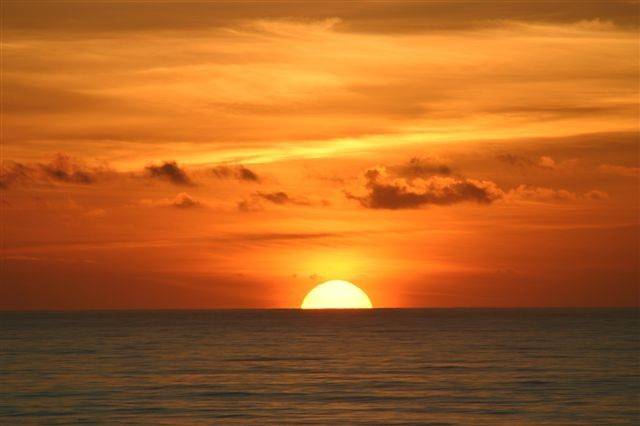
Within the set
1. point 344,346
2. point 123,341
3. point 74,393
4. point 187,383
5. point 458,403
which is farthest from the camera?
point 123,341

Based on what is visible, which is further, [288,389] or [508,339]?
[508,339]

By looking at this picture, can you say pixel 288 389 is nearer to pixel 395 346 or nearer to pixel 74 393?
pixel 74 393

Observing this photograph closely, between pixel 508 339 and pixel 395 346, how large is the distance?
88.0ft

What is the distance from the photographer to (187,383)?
243 feet

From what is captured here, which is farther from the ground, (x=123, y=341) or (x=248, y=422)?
(x=123, y=341)

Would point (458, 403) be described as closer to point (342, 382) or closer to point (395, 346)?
point (342, 382)

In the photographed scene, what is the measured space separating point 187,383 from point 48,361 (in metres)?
26.5

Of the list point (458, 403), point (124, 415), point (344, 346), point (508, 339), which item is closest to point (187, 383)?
point (124, 415)

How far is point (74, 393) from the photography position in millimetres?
66375

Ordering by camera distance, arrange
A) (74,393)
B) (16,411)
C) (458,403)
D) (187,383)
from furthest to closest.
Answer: (187,383), (74,393), (458,403), (16,411)

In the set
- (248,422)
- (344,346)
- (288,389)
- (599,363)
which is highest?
(344,346)

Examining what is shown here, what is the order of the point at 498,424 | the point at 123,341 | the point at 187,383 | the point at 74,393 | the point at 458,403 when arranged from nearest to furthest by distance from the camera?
the point at 498,424
the point at 458,403
the point at 74,393
the point at 187,383
the point at 123,341

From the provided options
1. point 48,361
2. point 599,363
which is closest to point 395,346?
point 599,363

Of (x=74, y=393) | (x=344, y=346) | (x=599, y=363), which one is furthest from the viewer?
(x=344, y=346)
